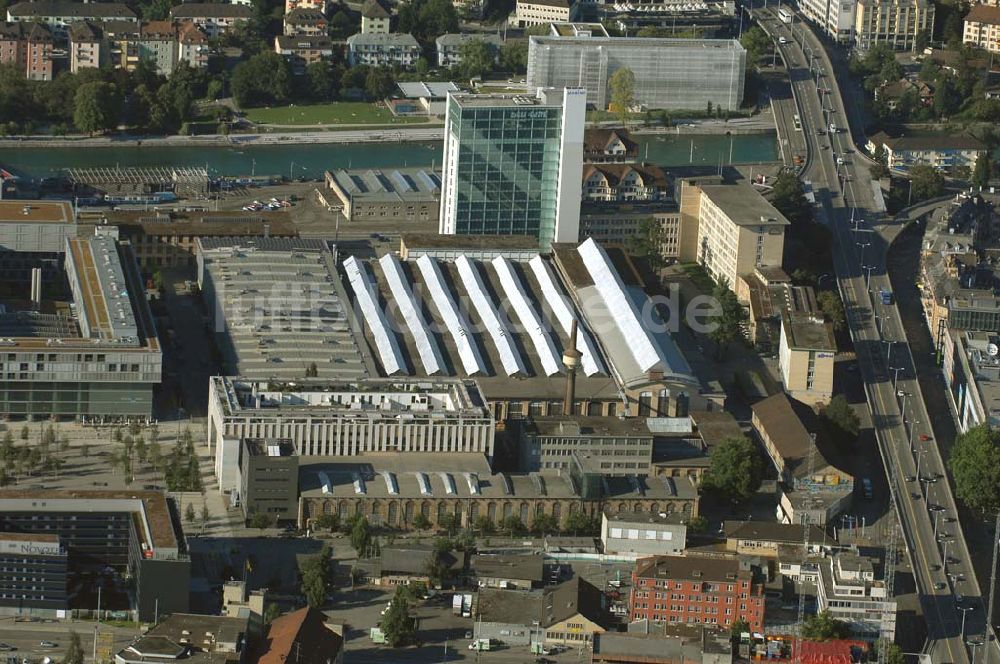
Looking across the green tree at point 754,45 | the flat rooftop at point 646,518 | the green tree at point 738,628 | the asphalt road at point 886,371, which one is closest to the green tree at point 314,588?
the flat rooftop at point 646,518

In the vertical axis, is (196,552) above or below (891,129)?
below

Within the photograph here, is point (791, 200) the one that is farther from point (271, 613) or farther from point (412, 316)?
point (271, 613)

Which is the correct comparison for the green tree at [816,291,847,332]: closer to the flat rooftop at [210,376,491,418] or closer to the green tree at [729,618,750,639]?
the flat rooftop at [210,376,491,418]

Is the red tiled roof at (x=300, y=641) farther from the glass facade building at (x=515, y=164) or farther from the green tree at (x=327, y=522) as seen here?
the glass facade building at (x=515, y=164)

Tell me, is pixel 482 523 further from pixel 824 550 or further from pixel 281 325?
pixel 281 325

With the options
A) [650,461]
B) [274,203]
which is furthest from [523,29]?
[650,461]

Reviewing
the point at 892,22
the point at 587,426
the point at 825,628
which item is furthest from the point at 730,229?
the point at 892,22
